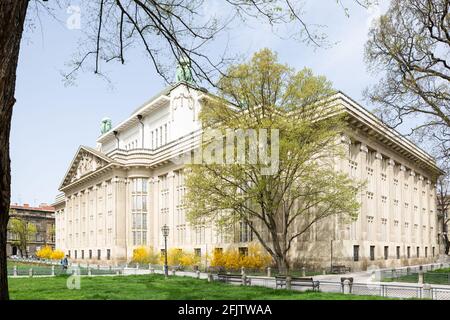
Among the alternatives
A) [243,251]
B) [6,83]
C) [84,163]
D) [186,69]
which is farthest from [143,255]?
[6,83]

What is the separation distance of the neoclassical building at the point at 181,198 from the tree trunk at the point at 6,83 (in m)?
33.6

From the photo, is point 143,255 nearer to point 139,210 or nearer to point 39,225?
point 139,210

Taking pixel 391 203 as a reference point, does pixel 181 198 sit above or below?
above

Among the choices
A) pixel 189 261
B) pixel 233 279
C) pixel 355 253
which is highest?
pixel 355 253

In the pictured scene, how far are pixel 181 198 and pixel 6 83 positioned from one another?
183 ft

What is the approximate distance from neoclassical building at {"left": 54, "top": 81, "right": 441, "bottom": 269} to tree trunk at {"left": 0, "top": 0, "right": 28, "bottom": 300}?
3357cm

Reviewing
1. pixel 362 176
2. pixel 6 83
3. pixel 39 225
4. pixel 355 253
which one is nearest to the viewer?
pixel 6 83

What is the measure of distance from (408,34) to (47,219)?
129015 millimetres

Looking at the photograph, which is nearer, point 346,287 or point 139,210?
point 346,287

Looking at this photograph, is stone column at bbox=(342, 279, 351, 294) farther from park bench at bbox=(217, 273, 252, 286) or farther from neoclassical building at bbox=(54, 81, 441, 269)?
neoclassical building at bbox=(54, 81, 441, 269)

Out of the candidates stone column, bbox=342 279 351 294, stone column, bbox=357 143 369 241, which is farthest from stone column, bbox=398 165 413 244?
stone column, bbox=342 279 351 294

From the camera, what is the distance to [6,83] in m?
5.58

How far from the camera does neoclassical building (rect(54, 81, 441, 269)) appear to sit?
43625 mm

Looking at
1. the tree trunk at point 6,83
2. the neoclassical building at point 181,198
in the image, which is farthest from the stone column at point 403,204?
the tree trunk at point 6,83
